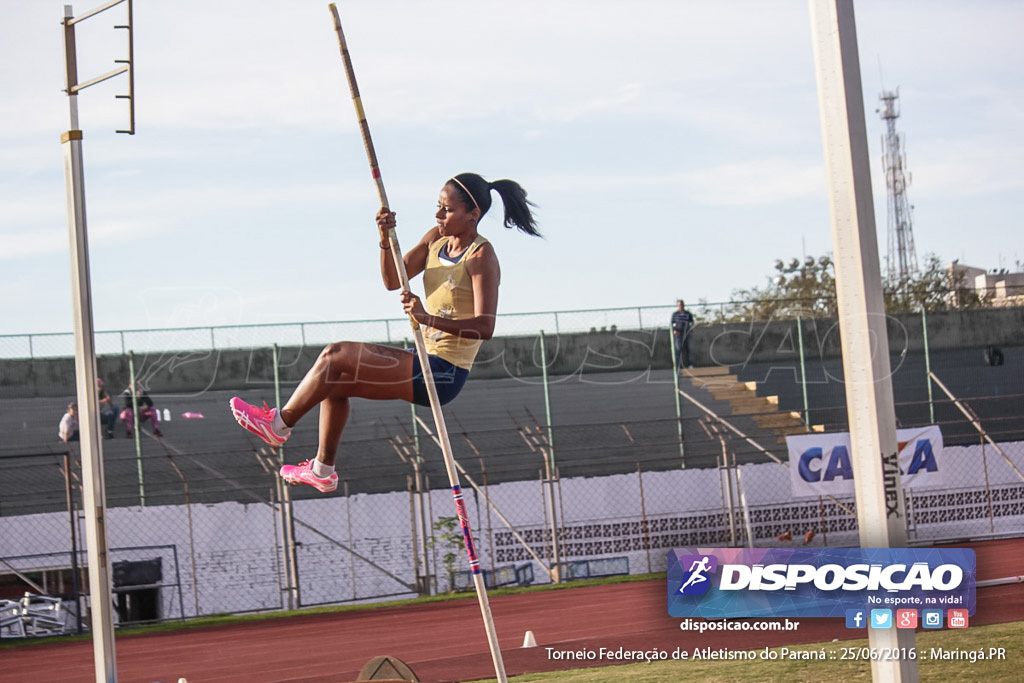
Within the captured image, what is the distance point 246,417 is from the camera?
5160 mm

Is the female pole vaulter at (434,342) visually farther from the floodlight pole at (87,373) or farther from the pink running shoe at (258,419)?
the floodlight pole at (87,373)

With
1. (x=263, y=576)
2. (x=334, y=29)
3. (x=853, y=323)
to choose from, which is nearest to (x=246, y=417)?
(x=334, y=29)

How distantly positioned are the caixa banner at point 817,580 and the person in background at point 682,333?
1249 centimetres

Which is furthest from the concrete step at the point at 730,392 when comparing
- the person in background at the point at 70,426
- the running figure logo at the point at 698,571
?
the running figure logo at the point at 698,571

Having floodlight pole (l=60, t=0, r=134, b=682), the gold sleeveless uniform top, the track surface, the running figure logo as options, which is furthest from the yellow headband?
the track surface

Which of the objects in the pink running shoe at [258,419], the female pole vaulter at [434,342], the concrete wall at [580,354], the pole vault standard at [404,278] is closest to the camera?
the female pole vaulter at [434,342]

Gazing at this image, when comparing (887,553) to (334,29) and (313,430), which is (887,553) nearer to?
(334,29)

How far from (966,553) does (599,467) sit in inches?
533

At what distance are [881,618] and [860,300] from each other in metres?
1.33

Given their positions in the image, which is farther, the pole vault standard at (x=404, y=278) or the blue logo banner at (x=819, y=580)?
the pole vault standard at (x=404, y=278)

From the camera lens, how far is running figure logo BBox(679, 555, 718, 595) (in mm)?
6762

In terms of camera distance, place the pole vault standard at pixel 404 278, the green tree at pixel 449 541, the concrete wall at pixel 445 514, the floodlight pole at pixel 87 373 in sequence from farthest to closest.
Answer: the green tree at pixel 449 541 < the concrete wall at pixel 445 514 < the floodlight pole at pixel 87 373 < the pole vault standard at pixel 404 278

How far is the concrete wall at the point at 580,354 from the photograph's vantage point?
19922 millimetres

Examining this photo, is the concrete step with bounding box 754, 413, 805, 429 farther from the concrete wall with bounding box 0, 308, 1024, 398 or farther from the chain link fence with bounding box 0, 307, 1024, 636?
the concrete wall with bounding box 0, 308, 1024, 398
